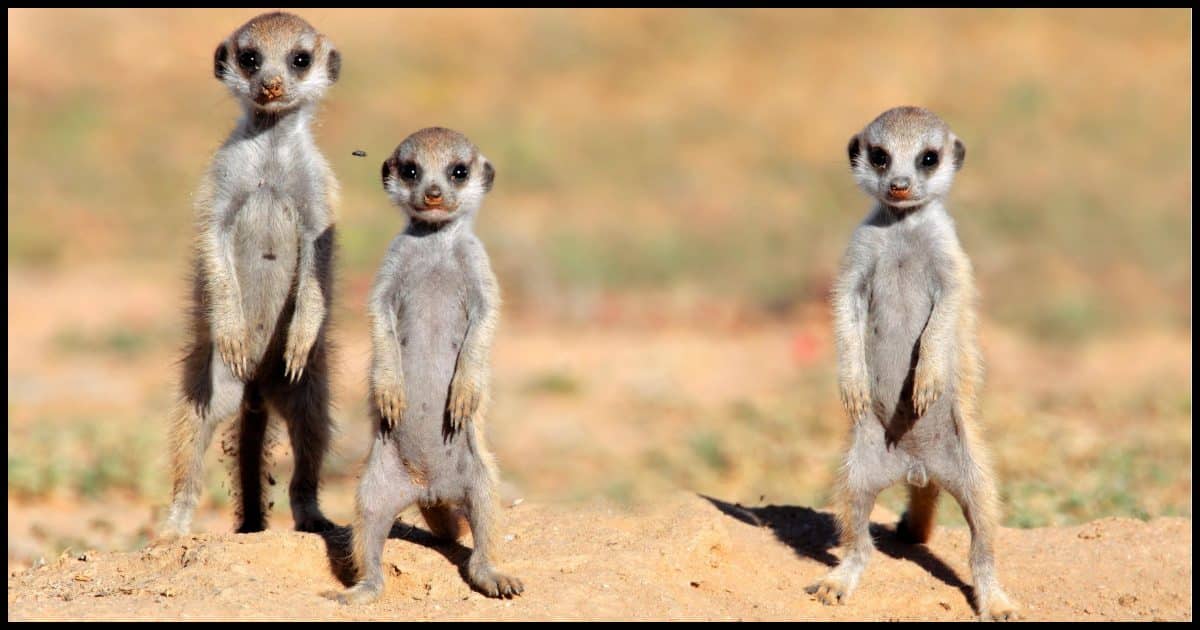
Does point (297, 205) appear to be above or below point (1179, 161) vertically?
below

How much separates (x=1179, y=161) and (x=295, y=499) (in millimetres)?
16252

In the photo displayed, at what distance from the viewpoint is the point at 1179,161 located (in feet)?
62.6

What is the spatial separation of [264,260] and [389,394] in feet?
3.72

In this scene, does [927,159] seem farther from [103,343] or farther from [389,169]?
[103,343]

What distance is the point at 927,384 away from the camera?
17.5 feet

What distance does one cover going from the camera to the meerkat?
5828mm

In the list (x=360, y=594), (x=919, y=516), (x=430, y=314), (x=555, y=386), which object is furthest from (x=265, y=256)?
(x=555, y=386)

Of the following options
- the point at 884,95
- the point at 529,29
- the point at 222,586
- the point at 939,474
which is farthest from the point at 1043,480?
the point at 529,29

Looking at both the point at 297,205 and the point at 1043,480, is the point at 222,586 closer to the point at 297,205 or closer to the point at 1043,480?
the point at 297,205

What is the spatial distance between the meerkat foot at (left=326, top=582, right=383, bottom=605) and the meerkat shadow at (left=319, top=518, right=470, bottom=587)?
0.17m

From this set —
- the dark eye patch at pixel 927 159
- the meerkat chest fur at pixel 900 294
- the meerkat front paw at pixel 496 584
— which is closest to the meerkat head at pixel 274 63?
the meerkat front paw at pixel 496 584

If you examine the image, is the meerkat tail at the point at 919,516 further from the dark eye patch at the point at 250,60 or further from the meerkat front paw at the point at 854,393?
the dark eye patch at the point at 250,60

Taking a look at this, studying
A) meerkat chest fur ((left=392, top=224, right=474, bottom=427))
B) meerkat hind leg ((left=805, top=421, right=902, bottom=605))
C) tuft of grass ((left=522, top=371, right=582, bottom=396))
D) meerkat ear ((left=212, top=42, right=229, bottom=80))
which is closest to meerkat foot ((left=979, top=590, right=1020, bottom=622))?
meerkat hind leg ((left=805, top=421, right=902, bottom=605))

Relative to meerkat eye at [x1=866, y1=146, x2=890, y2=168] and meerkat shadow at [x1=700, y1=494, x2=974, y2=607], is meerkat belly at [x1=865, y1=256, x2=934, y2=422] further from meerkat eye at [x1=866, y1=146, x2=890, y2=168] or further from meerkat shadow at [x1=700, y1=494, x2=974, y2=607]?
meerkat shadow at [x1=700, y1=494, x2=974, y2=607]
